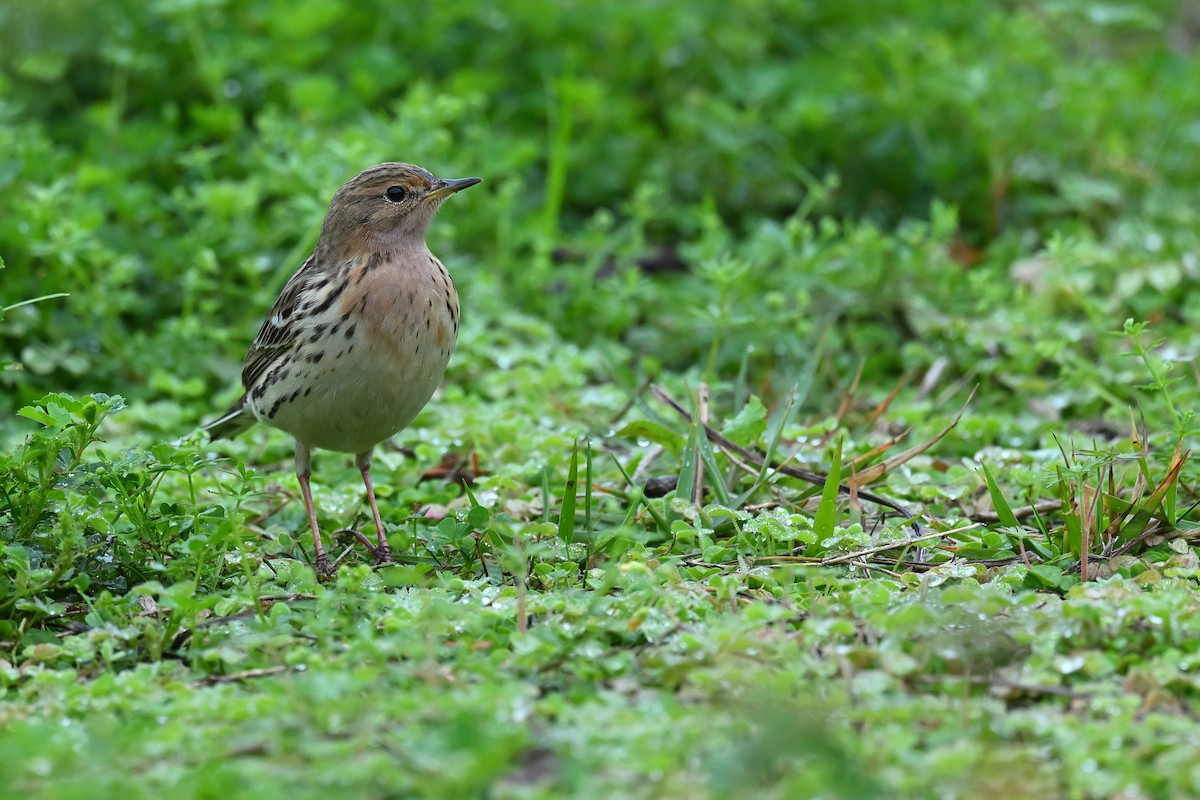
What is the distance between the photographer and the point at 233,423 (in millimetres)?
6715

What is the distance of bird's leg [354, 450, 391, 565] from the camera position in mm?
5753

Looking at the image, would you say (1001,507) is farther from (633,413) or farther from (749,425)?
(633,413)

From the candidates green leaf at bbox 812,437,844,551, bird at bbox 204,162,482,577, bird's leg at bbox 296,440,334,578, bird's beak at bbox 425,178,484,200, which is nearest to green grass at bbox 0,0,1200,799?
green leaf at bbox 812,437,844,551

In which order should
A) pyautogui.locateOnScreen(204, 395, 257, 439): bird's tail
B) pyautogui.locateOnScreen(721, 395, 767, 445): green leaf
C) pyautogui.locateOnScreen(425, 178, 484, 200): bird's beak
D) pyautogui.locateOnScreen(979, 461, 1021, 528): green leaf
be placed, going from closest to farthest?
pyautogui.locateOnScreen(979, 461, 1021, 528): green leaf, pyautogui.locateOnScreen(721, 395, 767, 445): green leaf, pyautogui.locateOnScreen(425, 178, 484, 200): bird's beak, pyautogui.locateOnScreen(204, 395, 257, 439): bird's tail

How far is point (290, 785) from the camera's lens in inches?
143

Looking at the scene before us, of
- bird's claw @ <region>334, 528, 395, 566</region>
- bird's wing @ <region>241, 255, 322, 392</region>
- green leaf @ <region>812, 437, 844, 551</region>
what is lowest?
green leaf @ <region>812, 437, 844, 551</region>

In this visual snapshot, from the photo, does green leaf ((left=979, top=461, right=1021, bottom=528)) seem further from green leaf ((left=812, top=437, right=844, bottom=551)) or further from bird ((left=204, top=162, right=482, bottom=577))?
bird ((left=204, top=162, right=482, bottom=577))

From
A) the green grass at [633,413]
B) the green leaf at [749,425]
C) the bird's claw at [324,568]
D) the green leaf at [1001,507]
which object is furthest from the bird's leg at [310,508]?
the green leaf at [1001,507]

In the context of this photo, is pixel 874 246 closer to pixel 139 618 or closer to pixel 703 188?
pixel 703 188

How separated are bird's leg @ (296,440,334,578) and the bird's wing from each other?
Result: 1.23 feet

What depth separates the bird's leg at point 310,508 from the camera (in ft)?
18.6

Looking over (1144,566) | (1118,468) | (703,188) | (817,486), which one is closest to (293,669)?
(817,486)

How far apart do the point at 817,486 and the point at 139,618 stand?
2779 mm

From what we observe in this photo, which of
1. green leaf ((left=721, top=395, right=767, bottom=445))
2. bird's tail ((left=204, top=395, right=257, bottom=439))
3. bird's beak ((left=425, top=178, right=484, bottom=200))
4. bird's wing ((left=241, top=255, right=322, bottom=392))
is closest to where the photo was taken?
bird's wing ((left=241, top=255, right=322, bottom=392))
